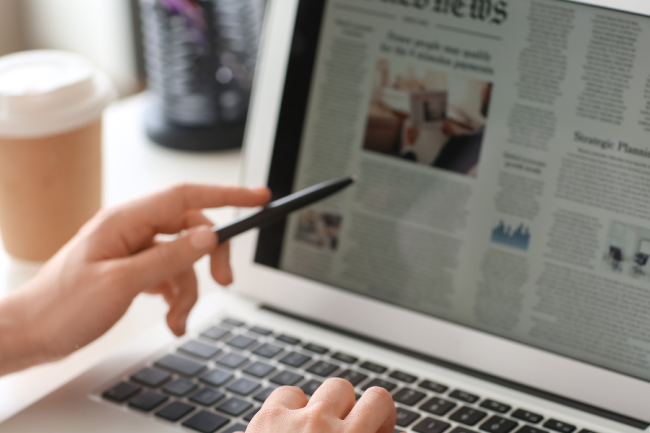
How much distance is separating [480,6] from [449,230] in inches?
7.1

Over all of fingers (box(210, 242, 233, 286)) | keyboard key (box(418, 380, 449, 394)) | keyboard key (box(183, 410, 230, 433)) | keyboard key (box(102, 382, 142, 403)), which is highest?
fingers (box(210, 242, 233, 286))

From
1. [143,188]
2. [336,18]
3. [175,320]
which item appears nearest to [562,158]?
[336,18]

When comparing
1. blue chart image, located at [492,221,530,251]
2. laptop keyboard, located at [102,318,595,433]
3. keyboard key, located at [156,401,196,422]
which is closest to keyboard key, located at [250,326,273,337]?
laptop keyboard, located at [102,318,595,433]

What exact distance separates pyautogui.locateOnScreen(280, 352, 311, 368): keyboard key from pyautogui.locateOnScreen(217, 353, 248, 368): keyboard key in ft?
0.11

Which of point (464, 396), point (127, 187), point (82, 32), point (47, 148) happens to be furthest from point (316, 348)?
point (82, 32)

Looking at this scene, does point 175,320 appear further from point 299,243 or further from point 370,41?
point 370,41

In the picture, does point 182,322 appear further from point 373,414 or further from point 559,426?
point 559,426

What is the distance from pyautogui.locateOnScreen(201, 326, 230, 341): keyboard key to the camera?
57cm

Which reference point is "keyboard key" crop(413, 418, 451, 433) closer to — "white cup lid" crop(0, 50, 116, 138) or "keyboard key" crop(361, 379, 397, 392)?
"keyboard key" crop(361, 379, 397, 392)

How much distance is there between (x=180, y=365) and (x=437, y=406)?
21 cm

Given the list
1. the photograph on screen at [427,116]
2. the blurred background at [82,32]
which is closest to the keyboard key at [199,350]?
the photograph on screen at [427,116]

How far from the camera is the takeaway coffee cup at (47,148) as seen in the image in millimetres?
644

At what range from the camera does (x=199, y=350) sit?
550 mm

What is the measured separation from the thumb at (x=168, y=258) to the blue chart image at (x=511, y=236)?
0.22 m
